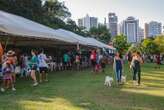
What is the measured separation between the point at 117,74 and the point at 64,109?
361 inches

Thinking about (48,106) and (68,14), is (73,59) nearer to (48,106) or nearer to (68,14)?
(48,106)

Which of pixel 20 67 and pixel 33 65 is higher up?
pixel 33 65

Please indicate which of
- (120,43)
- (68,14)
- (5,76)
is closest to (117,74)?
(5,76)

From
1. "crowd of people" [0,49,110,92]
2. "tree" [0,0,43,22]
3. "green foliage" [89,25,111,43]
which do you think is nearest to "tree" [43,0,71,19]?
"green foliage" [89,25,111,43]

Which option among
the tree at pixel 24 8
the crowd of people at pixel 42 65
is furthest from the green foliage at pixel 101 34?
the crowd of people at pixel 42 65

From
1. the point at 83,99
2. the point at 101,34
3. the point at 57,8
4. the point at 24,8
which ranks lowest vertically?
the point at 83,99

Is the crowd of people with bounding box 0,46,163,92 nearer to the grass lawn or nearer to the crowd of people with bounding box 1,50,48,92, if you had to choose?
the crowd of people with bounding box 1,50,48,92

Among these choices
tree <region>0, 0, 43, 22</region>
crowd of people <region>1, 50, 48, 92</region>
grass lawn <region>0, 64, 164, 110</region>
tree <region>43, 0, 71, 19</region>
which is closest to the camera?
grass lawn <region>0, 64, 164, 110</region>

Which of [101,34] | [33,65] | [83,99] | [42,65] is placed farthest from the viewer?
[101,34]

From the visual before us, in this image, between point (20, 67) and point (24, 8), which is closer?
point (20, 67)

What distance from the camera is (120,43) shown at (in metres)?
131

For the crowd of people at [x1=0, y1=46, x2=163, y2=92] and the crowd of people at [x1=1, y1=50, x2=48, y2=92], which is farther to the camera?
the crowd of people at [x1=0, y1=46, x2=163, y2=92]

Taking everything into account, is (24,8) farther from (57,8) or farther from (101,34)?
Result: (101,34)

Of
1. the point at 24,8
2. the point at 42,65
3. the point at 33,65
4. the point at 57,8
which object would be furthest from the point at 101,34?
the point at 33,65
